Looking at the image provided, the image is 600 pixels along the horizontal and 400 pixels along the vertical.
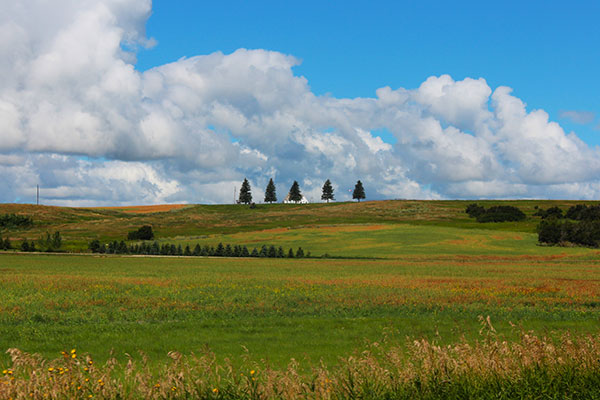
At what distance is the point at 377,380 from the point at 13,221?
156 m

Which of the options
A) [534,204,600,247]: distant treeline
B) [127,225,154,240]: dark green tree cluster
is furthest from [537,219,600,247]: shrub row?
[127,225,154,240]: dark green tree cluster

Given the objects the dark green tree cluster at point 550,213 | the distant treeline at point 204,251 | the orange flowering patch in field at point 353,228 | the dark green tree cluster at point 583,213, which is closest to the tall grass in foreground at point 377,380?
the distant treeline at point 204,251

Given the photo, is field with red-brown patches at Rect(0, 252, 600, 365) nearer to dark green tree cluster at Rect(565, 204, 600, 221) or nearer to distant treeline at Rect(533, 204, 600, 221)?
dark green tree cluster at Rect(565, 204, 600, 221)

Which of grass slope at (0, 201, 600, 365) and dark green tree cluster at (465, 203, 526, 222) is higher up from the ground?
dark green tree cluster at (465, 203, 526, 222)

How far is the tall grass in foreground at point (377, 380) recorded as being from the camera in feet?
28.1

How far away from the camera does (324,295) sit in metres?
29.6

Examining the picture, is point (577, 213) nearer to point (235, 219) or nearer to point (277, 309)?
point (235, 219)

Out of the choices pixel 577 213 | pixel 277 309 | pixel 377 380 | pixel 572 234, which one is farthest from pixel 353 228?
pixel 377 380

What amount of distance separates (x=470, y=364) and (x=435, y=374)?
0.64 m

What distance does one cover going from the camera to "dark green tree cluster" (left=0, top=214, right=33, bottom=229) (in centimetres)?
14112

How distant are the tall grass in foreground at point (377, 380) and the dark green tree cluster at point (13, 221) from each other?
5842 inches

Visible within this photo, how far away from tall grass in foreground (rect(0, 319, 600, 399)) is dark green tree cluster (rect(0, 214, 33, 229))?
148393 mm

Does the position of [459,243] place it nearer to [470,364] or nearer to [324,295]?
[324,295]

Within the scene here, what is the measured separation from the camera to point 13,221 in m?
145
